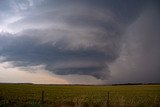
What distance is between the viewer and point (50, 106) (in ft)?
64.5

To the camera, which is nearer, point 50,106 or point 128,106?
point 50,106

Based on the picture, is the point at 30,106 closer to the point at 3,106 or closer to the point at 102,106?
the point at 3,106

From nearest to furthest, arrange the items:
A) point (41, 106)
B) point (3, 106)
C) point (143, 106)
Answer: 1. point (41, 106)
2. point (3, 106)
3. point (143, 106)

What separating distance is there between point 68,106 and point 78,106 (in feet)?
2.40

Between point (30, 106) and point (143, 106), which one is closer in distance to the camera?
point (30, 106)

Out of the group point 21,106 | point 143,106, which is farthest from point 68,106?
point 143,106

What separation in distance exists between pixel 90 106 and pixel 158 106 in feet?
17.8

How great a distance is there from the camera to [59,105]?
20141 mm

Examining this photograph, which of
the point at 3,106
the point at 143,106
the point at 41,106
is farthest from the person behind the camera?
the point at 143,106

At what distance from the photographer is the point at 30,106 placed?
781 inches

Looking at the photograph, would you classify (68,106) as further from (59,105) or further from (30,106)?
(30,106)

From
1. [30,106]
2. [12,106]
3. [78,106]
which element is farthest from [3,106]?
[78,106]

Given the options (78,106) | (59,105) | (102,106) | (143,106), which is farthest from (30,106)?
(143,106)

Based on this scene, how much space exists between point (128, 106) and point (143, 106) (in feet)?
5.22
